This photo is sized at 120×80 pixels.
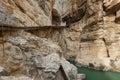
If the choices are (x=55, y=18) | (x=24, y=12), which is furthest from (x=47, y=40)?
(x=55, y=18)

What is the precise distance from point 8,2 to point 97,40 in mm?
18427

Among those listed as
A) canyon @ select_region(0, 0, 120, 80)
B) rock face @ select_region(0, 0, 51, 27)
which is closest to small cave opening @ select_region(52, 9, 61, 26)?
canyon @ select_region(0, 0, 120, 80)

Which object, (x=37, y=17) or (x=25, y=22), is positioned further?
(x=37, y=17)

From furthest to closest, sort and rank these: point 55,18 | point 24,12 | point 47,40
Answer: point 55,18
point 24,12
point 47,40

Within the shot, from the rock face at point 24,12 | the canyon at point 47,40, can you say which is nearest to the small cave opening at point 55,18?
the canyon at point 47,40

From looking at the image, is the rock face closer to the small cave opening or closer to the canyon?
the canyon

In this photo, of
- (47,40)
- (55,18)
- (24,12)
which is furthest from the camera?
(55,18)

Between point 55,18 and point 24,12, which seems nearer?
point 24,12

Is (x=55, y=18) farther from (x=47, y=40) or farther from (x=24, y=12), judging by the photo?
(x=47, y=40)

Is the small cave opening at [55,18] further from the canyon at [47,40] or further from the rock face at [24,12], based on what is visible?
the rock face at [24,12]

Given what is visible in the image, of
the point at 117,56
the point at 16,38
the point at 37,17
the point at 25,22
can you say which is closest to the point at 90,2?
the point at 117,56

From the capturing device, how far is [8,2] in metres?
11.5

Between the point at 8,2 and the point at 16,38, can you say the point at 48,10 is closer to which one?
the point at 8,2

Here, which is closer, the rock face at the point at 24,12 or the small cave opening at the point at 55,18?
the rock face at the point at 24,12
